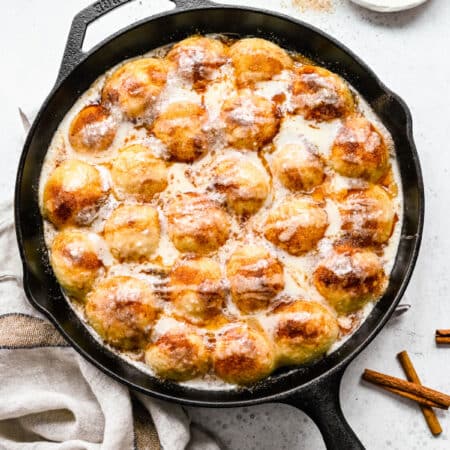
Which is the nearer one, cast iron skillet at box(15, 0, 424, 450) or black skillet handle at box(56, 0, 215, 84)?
cast iron skillet at box(15, 0, 424, 450)

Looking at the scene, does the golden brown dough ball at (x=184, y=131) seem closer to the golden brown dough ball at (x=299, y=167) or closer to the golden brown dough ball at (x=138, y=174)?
the golden brown dough ball at (x=138, y=174)

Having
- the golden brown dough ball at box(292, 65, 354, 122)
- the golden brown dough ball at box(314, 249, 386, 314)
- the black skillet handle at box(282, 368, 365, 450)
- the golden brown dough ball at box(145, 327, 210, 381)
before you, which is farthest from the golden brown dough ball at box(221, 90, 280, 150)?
the black skillet handle at box(282, 368, 365, 450)

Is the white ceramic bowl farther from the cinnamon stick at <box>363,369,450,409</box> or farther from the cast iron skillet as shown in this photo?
the cinnamon stick at <box>363,369,450,409</box>

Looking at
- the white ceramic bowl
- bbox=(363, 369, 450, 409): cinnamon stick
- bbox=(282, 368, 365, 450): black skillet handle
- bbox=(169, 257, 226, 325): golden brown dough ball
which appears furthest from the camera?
the white ceramic bowl

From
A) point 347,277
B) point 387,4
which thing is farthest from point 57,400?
point 387,4

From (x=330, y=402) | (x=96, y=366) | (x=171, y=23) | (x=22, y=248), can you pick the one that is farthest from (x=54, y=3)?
(x=330, y=402)

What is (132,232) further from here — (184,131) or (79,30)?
(79,30)
